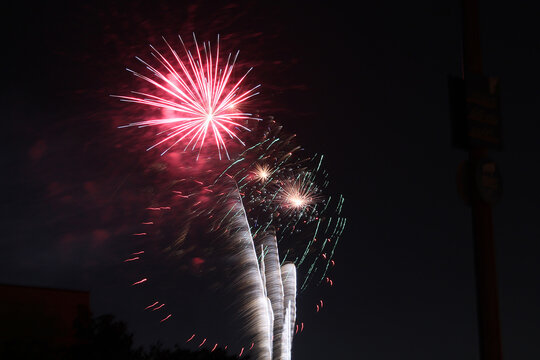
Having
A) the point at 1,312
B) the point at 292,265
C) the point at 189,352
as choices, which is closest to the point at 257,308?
the point at 292,265

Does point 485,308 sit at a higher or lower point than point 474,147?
lower

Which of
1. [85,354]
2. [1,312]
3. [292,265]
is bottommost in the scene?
[85,354]

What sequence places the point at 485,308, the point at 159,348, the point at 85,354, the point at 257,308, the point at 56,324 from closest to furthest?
the point at 485,308 < the point at 85,354 < the point at 56,324 < the point at 257,308 < the point at 159,348

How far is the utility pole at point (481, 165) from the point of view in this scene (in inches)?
236

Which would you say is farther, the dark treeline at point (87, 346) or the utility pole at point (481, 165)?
the dark treeline at point (87, 346)

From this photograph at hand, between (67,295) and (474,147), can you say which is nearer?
(474,147)

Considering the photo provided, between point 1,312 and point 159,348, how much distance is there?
6.79 meters

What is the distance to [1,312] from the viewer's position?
22078 millimetres

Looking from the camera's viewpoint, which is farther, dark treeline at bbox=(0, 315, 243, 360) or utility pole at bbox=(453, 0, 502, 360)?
dark treeline at bbox=(0, 315, 243, 360)

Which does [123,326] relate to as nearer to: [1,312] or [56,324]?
[56,324]

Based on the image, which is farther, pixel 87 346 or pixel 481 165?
pixel 87 346

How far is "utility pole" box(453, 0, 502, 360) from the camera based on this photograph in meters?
6.00

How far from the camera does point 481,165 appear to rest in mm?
6422

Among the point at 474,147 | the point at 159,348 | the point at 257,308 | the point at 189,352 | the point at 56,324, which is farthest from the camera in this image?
the point at 189,352
